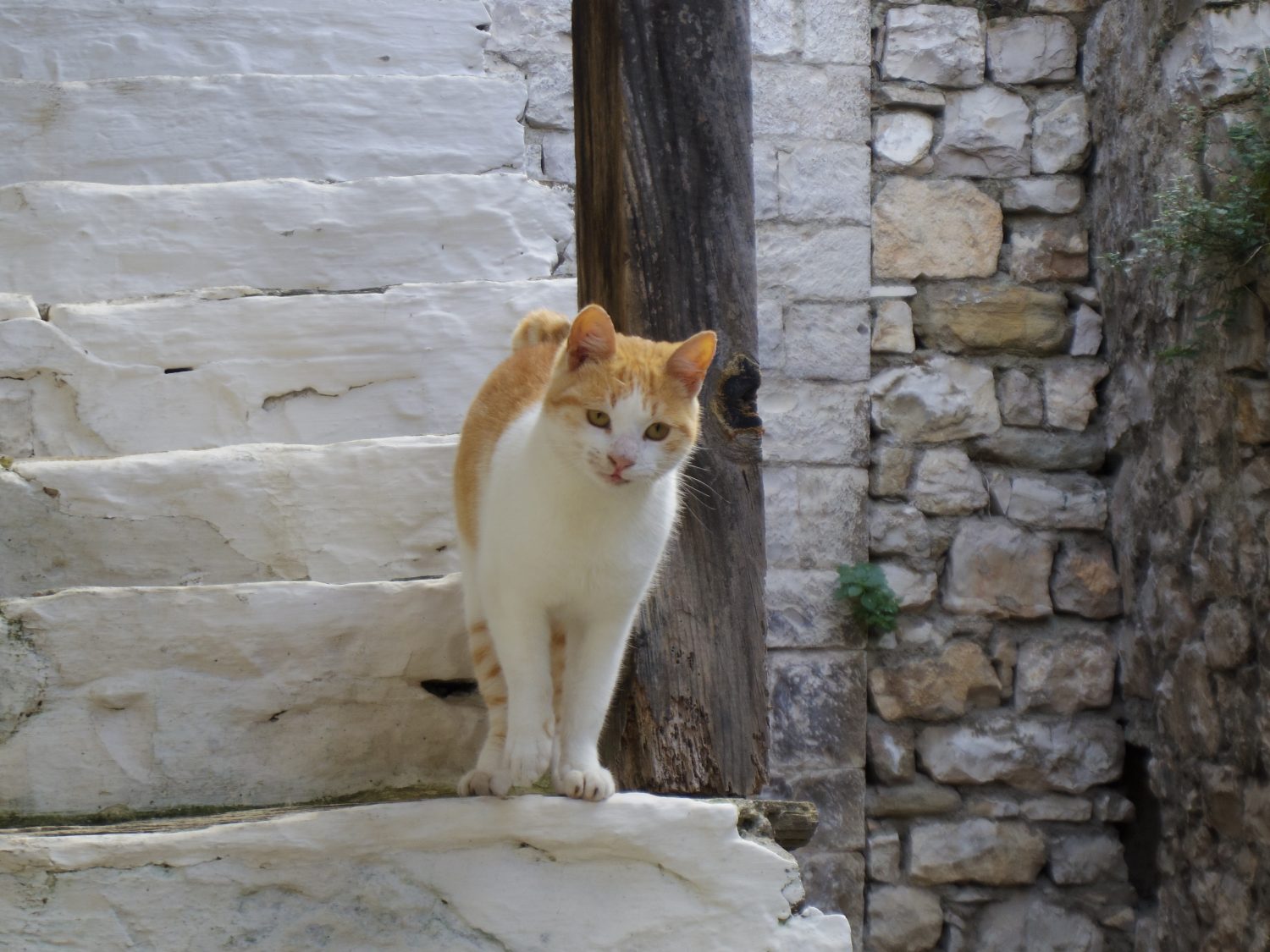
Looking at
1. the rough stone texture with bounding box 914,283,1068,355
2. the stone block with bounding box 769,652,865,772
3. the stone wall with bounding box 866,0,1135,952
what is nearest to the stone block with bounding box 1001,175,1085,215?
the stone wall with bounding box 866,0,1135,952

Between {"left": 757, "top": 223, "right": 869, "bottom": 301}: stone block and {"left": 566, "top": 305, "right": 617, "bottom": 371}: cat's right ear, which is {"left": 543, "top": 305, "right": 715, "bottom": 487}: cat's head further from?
{"left": 757, "top": 223, "right": 869, "bottom": 301}: stone block

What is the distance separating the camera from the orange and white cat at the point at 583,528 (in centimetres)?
166

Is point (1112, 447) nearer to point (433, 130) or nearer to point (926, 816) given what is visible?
point (926, 816)

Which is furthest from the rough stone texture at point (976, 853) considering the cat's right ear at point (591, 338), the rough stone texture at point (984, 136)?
the cat's right ear at point (591, 338)

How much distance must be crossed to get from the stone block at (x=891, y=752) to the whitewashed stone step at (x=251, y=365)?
158 centimetres

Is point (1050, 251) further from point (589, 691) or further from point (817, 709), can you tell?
point (589, 691)

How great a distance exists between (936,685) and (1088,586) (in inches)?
20.3

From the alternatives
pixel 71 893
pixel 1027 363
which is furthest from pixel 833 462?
pixel 71 893

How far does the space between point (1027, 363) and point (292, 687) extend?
7.95ft

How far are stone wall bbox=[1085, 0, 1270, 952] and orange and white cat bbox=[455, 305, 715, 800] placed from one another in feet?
5.47

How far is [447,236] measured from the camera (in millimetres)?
2648

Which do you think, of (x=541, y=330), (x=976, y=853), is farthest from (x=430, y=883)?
(x=976, y=853)

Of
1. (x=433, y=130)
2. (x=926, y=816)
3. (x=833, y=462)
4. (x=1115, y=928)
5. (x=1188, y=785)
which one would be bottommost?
(x=1115, y=928)

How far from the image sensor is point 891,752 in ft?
11.1
